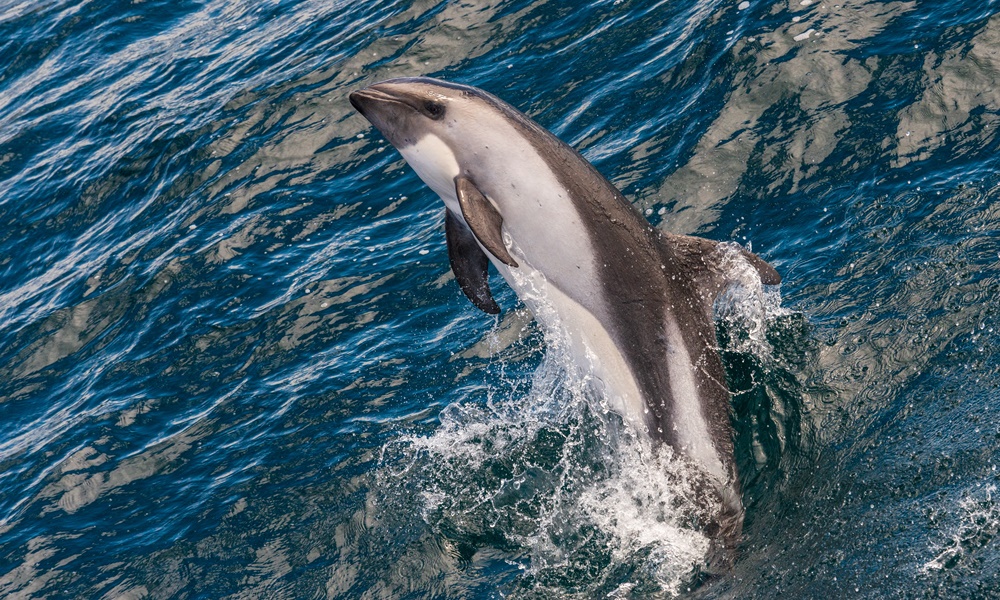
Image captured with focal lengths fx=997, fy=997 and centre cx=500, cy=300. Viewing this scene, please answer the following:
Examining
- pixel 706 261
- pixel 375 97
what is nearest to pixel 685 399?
pixel 706 261

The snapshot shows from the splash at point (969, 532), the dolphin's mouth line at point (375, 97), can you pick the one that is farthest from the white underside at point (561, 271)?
the splash at point (969, 532)

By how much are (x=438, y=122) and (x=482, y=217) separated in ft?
2.92

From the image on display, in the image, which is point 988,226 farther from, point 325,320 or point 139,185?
point 139,185

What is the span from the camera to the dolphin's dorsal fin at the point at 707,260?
7.61m

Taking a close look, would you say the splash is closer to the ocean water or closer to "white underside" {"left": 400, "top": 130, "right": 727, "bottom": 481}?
the ocean water

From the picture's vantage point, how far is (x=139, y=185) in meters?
15.2

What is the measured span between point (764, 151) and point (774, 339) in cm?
310

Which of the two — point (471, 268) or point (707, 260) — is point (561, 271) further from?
point (471, 268)

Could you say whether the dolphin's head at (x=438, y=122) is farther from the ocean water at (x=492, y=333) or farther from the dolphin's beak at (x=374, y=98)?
the ocean water at (x=492, y=333)

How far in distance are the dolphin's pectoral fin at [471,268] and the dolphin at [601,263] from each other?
688mm

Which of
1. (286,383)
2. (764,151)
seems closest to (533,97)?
(764,151)

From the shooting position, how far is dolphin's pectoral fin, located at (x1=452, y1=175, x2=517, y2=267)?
754cm

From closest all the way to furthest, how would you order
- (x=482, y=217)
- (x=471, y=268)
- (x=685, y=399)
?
(x=685, y=399), (x=482, y=217), (x=471, y=268)

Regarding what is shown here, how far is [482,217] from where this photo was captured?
25.5 ft
